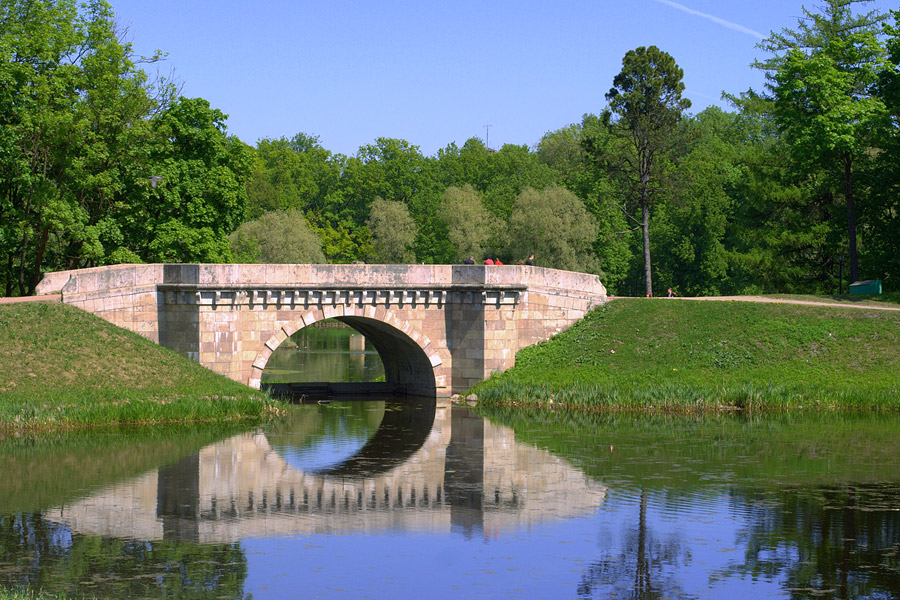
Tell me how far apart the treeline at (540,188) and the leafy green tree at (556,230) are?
142 millimetres

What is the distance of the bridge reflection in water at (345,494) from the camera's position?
79.6 ft

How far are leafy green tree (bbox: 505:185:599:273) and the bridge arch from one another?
25710mm

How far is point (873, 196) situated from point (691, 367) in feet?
66.0

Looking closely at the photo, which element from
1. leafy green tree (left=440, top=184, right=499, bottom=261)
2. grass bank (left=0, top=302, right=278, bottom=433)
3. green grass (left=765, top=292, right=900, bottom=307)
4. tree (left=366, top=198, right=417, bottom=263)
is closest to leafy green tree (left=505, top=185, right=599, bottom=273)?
leafy green tree (left=440, top=184, right=499, bottom=261)

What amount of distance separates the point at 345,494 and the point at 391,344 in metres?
20.2

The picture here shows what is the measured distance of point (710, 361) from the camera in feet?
141

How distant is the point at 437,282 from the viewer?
42781 mm

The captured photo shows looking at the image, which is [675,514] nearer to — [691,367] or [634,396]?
[634,396]

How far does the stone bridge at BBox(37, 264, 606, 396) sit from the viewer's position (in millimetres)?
39812

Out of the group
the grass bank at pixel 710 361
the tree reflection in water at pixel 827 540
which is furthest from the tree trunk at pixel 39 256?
the tree reflection in water at pixel 827 540

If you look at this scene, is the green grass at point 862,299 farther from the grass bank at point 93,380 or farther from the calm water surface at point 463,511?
the grass bank at point 93,380

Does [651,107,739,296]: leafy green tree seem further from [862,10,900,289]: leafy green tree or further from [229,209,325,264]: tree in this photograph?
[229,209,325,264]: tree

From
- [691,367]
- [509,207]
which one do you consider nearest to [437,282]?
[691,367]

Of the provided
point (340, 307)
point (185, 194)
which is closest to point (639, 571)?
point (340, 307)
